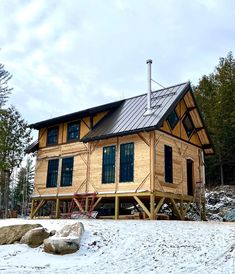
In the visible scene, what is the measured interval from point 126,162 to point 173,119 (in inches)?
161

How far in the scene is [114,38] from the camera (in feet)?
46.5

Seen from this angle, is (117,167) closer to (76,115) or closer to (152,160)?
(152,160)

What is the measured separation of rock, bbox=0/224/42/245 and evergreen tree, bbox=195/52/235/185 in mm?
25301

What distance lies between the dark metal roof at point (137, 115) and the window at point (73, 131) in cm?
148

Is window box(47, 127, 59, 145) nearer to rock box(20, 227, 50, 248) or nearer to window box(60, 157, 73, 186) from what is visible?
window box(60, 157, 73, 186)

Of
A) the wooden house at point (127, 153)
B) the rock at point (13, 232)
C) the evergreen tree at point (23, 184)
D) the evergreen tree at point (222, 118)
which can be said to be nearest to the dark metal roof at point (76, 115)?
the wooden house at point (127, 153)

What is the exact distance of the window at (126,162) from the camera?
1773cm

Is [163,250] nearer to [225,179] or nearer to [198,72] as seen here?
[225,179]

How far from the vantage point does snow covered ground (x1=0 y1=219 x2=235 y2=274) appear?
883 cm

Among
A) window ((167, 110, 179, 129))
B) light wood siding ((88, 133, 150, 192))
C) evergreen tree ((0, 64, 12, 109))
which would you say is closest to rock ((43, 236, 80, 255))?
light wood siding ((88, 133, 150, 192))

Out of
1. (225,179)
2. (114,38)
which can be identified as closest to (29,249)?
(114,38)

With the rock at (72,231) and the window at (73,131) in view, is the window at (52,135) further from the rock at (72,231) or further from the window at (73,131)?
the rock at (72,231)

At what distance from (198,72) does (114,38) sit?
3158cm

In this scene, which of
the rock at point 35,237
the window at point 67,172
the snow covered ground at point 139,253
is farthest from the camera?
the window at point 67,172
